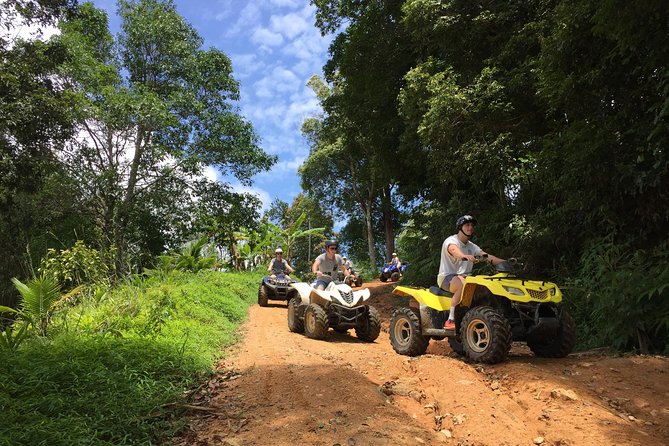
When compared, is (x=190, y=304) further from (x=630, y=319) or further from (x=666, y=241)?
(x=666, y=241)

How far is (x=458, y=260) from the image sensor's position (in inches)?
244

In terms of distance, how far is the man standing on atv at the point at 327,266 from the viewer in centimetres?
834

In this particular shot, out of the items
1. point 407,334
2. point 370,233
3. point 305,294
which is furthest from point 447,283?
point 370,233

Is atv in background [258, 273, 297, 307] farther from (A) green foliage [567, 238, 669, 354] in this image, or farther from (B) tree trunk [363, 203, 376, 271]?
(B) tree trunk [363, 203, 376, 271]

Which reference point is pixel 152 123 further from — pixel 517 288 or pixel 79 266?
pixel 517 288

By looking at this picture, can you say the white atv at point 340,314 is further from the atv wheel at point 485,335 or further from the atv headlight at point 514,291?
the atv headlight at point 514,291

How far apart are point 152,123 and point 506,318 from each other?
1565 centimetres

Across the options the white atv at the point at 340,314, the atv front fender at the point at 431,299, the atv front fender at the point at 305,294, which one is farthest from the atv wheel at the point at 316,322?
the atv front fender at the point at 431,299

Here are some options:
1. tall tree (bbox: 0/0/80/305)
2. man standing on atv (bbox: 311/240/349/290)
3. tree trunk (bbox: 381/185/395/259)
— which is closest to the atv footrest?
man standing on atv (bbox: 311/240/349/290)

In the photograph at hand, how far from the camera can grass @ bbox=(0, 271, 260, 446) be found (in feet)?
11.3

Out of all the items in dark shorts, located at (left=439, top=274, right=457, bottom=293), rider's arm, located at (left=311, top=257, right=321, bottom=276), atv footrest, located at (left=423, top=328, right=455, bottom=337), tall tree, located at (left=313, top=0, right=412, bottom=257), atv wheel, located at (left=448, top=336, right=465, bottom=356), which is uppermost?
tall tree, located at (left=313, top=0, right=412, bottom=257)

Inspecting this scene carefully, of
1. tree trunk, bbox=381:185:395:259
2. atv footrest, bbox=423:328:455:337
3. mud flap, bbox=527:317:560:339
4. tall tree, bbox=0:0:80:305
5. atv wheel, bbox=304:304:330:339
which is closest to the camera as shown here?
mud flap, bbox=527:317:560:339

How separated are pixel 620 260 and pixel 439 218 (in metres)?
7.51

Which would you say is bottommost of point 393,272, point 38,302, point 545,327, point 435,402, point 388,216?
point 435,402
